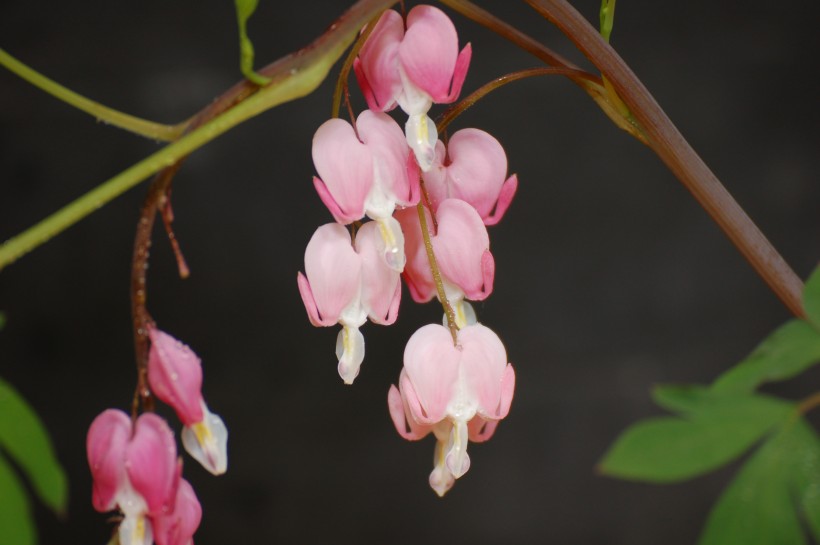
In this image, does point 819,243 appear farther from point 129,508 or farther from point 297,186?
point 129,508

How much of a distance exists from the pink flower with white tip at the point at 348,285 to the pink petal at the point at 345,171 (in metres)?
0.03

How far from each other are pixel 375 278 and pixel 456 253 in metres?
0.06

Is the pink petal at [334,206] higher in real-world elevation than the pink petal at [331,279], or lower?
higher

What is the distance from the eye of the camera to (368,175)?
0.52 metres

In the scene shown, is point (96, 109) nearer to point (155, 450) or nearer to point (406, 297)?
point (155, 450)

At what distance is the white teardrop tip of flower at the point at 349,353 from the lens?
20.5 inches

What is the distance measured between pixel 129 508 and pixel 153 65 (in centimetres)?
192

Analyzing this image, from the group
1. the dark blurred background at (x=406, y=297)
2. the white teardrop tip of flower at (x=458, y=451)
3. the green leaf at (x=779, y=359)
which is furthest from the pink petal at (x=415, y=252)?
the dark blurred background at (x=406, y=297)

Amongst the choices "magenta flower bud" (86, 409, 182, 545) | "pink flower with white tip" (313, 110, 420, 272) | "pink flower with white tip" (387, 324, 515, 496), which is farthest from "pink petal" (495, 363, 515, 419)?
"magenta flower bud" (86, 409, 182, 545)

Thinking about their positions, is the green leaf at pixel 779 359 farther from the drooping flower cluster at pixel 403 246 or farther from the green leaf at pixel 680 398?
the drooping flower cluster at pixel 403 246

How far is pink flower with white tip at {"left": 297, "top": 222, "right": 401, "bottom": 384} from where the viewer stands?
54cm

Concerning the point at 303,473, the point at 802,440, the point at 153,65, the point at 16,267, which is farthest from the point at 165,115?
the point at 802,440

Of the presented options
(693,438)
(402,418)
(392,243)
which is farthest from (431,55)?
(693,438)

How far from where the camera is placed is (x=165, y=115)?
2.26 m
